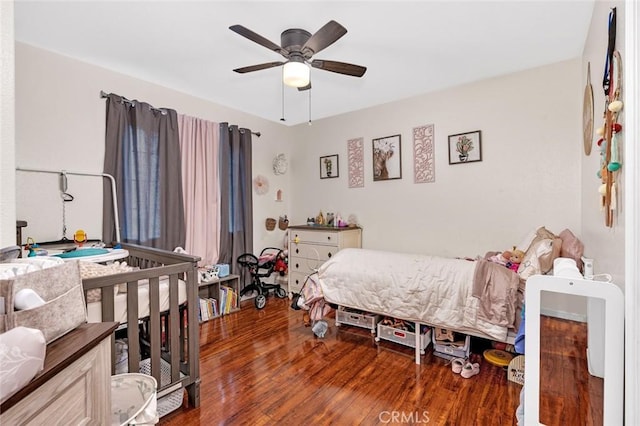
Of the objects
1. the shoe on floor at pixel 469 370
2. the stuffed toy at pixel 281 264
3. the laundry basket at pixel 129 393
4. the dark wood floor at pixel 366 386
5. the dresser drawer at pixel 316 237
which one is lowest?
the dark wood floor at pixel 366 386

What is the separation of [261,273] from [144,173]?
79.4 inches

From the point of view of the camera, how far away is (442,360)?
7.96 feet

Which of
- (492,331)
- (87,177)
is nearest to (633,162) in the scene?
(492,331)

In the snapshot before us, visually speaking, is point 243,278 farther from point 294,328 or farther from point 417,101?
point 417,101

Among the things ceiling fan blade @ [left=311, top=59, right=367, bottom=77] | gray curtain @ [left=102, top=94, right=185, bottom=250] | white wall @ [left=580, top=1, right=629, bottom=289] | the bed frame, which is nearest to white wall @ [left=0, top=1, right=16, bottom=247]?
the bed frame

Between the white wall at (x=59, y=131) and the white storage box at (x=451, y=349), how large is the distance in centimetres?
316

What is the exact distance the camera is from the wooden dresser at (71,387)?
68cm

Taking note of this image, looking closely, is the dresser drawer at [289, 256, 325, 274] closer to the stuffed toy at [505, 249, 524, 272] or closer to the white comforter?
the white comforter

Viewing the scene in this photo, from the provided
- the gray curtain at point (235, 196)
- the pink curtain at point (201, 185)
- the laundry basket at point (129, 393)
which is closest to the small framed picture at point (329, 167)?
the gray curtain at point (235, 196)

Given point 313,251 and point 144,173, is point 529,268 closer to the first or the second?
point 313,251

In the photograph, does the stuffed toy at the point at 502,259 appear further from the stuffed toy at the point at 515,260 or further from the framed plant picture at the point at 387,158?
the framed plant picture at the point at 387,158

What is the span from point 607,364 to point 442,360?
1594mm

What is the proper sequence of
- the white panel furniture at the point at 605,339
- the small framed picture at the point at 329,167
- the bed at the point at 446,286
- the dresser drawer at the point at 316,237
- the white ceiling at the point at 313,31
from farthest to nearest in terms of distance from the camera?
the small framed picture at the point at 329,167 → the dresser drawer at the point at 316,237 → the bed at the point at 446,286 → the white ceiling at the point at 313,31 → the white panel furniture at the point at 605,339

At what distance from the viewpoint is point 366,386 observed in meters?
2.09
